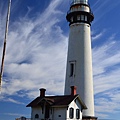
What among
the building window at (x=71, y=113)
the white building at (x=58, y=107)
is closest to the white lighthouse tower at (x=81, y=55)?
the white building at (x=58, y=107)

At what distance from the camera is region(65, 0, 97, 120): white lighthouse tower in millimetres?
34875

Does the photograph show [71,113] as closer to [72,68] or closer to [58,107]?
[58,107]

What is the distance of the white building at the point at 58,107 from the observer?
3130 cm

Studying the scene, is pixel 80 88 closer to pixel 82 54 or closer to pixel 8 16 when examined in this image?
pixel 82 54

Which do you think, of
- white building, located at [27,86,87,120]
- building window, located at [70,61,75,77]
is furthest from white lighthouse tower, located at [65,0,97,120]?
white building, located at [27,86,87,120]

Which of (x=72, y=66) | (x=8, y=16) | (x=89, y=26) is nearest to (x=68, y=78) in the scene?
(x=72, y=66)

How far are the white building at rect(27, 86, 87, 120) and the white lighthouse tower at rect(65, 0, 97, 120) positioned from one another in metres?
1.82

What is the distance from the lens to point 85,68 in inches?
1404

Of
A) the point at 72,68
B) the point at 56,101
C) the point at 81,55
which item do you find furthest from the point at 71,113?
the point at 81,55

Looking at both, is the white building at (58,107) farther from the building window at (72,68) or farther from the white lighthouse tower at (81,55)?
the building window at (72,68)

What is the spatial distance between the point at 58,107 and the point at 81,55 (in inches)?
293

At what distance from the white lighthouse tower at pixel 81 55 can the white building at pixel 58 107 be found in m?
1.82

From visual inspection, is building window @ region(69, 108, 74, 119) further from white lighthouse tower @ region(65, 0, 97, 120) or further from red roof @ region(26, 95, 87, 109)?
white lighthouse tower @ region(65, 0, 97, 120)

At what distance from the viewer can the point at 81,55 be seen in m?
36.1
